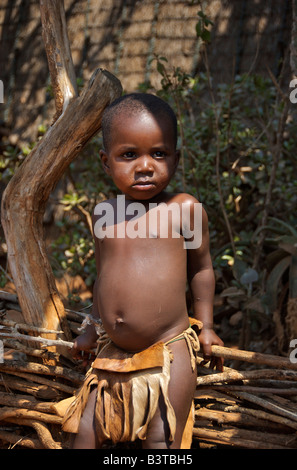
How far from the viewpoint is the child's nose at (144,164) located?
70.1 inches

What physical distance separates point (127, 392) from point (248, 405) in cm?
66

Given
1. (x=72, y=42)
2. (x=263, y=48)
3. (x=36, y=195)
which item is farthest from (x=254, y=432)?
(x=72, y=42)

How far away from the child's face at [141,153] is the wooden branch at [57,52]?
649mm

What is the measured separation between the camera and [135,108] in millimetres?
1812

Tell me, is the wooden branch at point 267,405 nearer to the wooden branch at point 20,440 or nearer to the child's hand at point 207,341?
the child's hand at point 207,341

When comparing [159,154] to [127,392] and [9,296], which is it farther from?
[9,296]

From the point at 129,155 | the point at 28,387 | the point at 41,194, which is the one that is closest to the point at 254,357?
the point at 129,155

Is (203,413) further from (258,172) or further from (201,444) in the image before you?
(258,172)

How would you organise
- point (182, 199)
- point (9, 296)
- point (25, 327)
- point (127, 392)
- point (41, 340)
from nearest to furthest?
point (127, 392), point (182, 199), point (41, 340), point (25, 327), point (9, 296)

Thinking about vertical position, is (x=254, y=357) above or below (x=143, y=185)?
below

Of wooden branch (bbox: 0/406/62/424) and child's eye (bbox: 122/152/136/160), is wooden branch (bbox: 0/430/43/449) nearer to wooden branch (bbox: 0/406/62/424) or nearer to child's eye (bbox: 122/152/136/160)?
wooden branch (bbox: 0/406/62/424)

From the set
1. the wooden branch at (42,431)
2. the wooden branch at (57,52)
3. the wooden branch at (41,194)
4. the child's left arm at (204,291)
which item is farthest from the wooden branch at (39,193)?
the child's left arm at (204,291)

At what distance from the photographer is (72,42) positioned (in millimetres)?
5031
